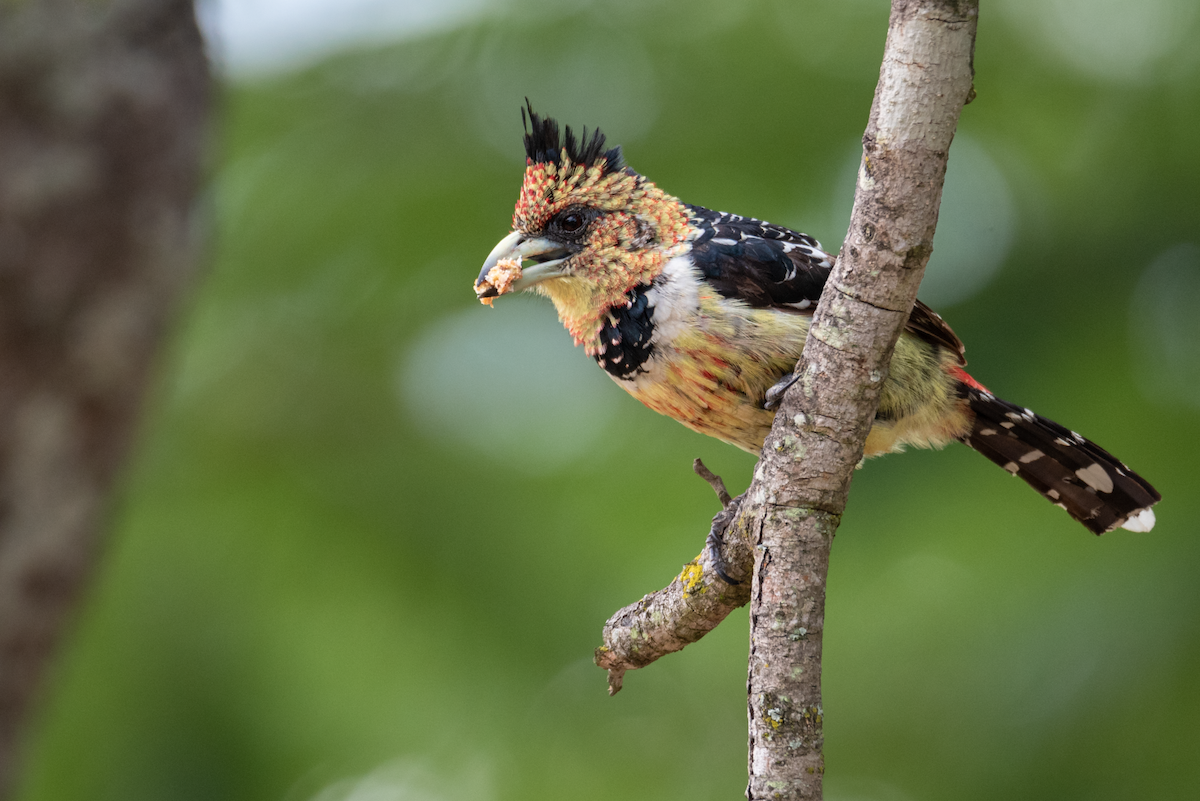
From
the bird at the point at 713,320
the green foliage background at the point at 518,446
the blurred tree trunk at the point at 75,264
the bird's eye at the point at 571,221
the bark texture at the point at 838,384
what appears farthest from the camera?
the green foliage background at the point at 518,446

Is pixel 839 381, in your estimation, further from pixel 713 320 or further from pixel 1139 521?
pixel 1139 521

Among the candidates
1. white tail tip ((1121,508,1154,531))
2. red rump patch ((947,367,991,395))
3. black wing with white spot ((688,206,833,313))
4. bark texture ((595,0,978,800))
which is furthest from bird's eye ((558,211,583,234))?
white tail tip ((1121,508,1154,531))

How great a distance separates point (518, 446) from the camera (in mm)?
6336

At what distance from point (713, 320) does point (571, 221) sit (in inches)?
23.1

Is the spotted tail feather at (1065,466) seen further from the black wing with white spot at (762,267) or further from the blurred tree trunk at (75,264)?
the blurred tree trunk at (75,264)

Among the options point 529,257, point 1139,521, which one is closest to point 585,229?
point 529,257

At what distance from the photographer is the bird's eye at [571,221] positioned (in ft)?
10.0

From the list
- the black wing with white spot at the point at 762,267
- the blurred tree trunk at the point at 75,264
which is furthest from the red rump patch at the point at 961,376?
the blurred tree trunk at the point at 75,264

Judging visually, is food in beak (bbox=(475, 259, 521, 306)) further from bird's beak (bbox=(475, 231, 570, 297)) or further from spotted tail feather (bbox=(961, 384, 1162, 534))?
spotted tail feather (bbox=(961, 384, 1162, 534))

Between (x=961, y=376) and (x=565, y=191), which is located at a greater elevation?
(x=565, y=191)

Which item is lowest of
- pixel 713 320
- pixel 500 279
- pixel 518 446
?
pixel 518 446

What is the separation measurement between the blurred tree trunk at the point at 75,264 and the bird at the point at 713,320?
4.18ft

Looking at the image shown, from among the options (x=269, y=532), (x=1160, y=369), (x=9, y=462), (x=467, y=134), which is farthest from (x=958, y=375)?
(x=269, y=532)

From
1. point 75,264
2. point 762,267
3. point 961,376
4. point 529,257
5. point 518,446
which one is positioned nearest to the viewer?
point 75,264
